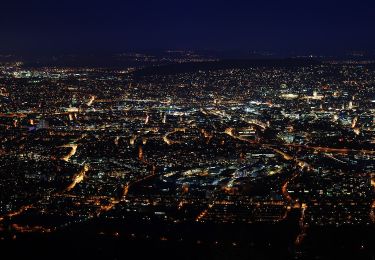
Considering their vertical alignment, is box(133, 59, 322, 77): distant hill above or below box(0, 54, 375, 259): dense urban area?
A: above

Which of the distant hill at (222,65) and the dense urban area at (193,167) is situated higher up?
the distant hill at (222,65)

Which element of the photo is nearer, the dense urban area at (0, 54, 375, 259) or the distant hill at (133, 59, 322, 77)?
the dense urban area at (0, 54, 375, 259)

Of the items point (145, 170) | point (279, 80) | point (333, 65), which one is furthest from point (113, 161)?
point (333, 65)

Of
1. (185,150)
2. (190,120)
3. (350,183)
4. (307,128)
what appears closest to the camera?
(350,183)

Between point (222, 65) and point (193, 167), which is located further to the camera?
point (222, 65)

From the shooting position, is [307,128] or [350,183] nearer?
[350,183]

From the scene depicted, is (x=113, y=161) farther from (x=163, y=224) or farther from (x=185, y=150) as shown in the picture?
(x=163, y=224)

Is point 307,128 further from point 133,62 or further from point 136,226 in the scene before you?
point 133,62

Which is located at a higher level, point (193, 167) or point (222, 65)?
point (222, 65)

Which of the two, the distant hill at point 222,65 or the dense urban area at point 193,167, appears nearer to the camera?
the dense urban area at point 193,167

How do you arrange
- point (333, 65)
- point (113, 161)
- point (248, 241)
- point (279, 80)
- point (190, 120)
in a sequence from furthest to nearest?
point (333, 65) < point (279, 80) < point (190, 120) < point (113, 161) < point (248, 241)
